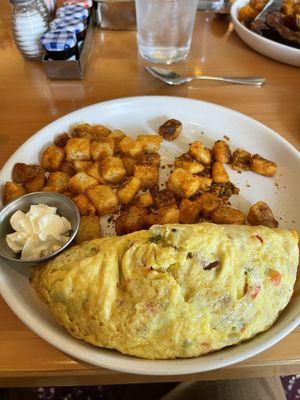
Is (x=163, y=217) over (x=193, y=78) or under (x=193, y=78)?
under

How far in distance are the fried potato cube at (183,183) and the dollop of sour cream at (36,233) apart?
0.35m

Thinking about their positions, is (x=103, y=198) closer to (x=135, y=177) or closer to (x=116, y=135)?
(x=135, y=177)

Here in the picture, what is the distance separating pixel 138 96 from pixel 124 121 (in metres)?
0.14

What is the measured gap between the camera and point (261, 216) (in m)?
1.01

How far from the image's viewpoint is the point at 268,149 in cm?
124

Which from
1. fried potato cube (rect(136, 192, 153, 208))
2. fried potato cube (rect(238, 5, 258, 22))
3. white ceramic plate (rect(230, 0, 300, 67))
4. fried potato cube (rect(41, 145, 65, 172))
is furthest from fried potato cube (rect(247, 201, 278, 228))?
fried potato cube (rect(238, 5, 258, 22))

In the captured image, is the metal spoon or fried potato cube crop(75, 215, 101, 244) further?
the metal spoon

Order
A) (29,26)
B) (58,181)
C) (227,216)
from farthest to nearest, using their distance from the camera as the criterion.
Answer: (29,26), (58,181), (227,216)

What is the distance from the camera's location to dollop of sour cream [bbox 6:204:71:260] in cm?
89

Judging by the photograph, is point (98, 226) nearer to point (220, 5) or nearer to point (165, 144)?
point (165, 144)

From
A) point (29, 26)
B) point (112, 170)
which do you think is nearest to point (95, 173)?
point (112, 170)

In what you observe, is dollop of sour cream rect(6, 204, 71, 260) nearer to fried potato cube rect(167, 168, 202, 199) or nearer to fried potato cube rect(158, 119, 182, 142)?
fried potato cube rect(167, 168, 202, 199)

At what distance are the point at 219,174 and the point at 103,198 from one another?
0.37 metres

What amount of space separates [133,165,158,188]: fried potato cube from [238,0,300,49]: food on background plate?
37.4 inches
